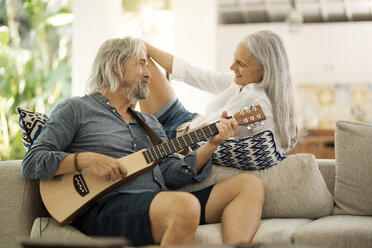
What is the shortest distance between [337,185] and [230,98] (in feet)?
2.26

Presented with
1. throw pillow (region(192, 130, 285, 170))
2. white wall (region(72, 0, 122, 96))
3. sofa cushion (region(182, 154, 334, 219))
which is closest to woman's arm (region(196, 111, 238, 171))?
→ throw pillow (region(192, 130, 285, 170))

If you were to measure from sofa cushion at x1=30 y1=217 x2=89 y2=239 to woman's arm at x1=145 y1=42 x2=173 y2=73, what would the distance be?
1.11m

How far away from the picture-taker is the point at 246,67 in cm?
251

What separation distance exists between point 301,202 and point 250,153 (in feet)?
0.99

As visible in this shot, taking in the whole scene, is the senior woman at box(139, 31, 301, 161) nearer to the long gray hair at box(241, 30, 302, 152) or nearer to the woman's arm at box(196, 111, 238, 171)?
the long gray hair at box(241, 30, 302, 152)

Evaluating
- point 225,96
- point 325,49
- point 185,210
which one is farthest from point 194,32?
point 185,210

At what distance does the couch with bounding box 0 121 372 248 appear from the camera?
6.34 ft

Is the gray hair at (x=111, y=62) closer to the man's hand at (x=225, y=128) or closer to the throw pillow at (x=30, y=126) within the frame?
the throw pillow at (x=30, y=126)

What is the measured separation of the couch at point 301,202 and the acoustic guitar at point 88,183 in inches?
3.4

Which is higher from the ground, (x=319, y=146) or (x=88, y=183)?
(x=88, y=183)

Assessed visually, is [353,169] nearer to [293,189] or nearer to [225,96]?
[293,189]

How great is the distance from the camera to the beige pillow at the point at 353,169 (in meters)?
2.29

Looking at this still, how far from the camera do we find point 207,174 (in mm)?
2273

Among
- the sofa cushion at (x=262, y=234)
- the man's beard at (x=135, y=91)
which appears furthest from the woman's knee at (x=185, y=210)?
the man's beard at (x=135, y=91)
